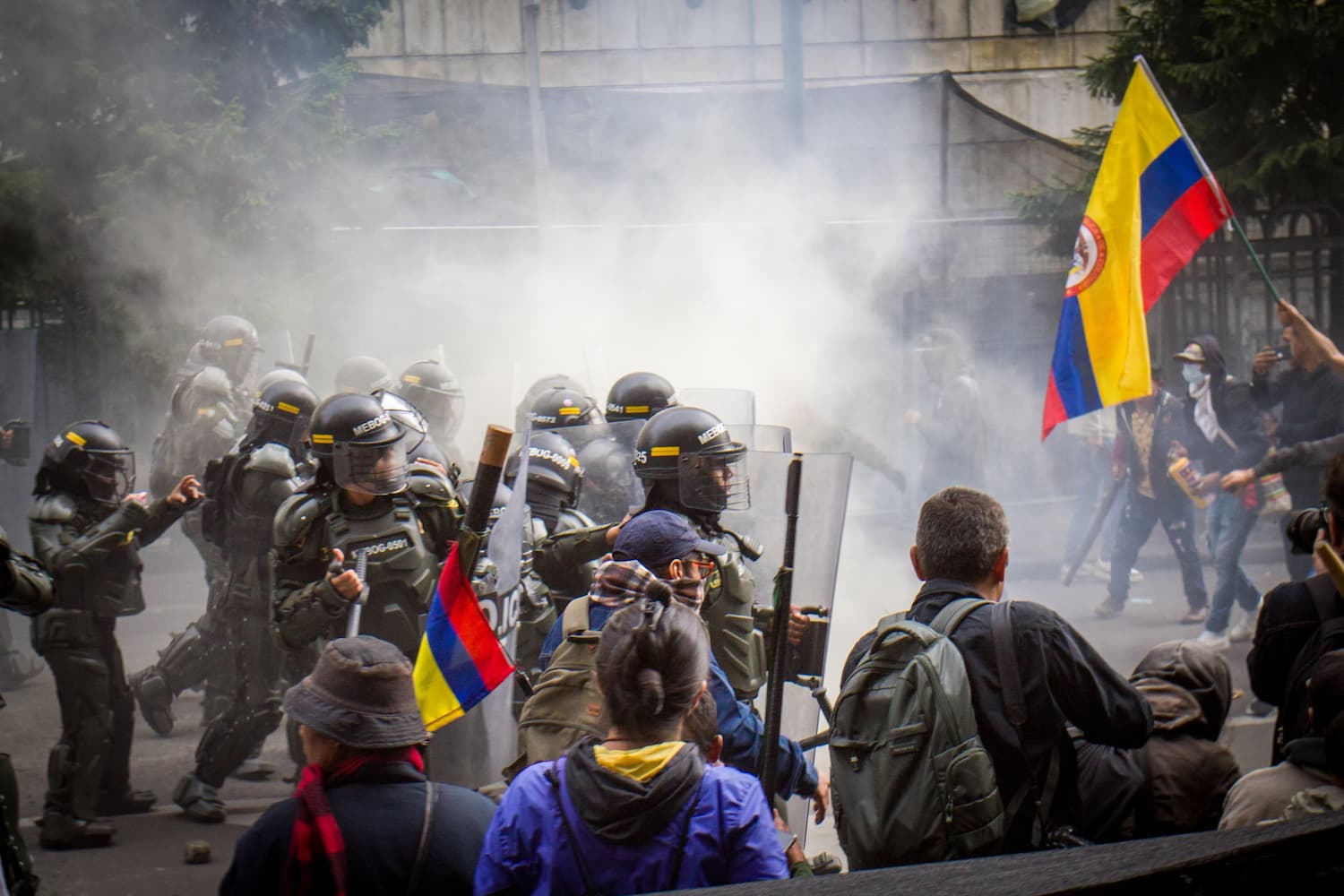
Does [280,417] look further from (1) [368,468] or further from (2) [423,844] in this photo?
(2) [423,844]

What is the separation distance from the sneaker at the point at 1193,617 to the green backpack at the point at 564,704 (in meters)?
6.23

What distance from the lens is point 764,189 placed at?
542 inches

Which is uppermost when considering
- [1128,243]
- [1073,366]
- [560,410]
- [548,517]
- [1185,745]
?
[1128,243]

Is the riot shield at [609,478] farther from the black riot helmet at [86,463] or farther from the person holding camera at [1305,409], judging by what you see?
the person holding camera at [1305,409]

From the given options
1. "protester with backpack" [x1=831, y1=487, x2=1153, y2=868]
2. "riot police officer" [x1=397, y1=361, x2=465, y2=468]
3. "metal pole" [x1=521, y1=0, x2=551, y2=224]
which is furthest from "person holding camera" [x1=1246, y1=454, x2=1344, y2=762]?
"metal pole" [x1=521, y1=0, x2=551, y2=224]

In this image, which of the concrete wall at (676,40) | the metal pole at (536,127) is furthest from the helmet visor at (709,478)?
the concrete wall at (676,40)

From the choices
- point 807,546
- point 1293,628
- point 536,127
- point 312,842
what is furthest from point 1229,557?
point 536,127

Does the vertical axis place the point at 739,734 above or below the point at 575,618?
below

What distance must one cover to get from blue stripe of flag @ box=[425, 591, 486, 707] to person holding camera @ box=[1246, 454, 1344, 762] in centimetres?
185

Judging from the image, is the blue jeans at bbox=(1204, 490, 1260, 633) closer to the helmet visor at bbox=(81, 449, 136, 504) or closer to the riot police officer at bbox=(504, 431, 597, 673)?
the riot police officer at bbox=(504, 431, 597, 673)

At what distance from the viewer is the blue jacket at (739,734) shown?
118 inches

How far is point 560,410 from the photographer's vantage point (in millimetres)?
5859

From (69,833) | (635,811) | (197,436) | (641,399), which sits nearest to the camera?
(635,811)

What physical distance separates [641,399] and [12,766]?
2.71 m
